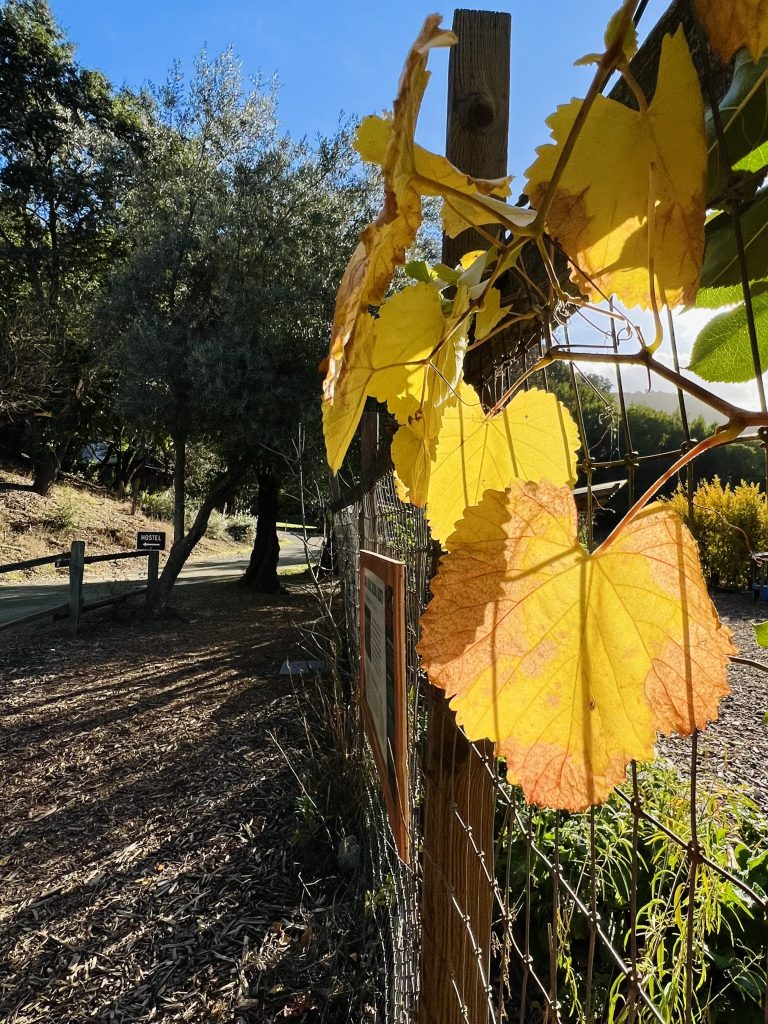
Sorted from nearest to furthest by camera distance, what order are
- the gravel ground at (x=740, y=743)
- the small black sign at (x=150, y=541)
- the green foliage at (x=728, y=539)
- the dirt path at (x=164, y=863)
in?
A: 1. the dirt path at (x=164, y=863)
2. the gravel ground at (x=740, y=743)
3. the small black sign at (x=150, y=541)
4. the green foliage at (x=728, y=539)

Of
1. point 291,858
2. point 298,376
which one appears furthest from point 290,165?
point 291,858

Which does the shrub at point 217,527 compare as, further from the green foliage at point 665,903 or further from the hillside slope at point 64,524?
the green foliage at point 665,903

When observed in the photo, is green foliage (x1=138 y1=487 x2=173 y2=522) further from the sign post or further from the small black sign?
the sign post

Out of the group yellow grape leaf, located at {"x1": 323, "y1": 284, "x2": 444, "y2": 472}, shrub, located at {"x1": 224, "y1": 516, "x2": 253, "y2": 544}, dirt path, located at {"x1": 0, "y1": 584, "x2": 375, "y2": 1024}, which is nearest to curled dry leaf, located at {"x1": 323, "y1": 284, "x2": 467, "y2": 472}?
yellow grape leaf, located at {"x1": 323, "y1": 284, "x2": 444, "y2": 472}

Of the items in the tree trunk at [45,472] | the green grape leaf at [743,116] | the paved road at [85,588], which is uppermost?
the tree trunk at [45,472]

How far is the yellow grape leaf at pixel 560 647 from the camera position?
263 millimetres

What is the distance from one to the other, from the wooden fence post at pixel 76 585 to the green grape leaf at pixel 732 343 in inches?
276

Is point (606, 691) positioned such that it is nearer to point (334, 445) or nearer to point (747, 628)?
point (334, 445)

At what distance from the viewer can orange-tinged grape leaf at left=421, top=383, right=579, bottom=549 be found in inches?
15.5

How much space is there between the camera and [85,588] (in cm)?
996

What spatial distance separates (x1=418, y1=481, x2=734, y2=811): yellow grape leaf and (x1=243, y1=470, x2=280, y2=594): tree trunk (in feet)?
33.1

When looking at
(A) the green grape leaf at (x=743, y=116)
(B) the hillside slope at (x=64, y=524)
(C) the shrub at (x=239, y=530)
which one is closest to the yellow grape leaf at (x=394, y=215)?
(A) the green grape leaf at (x=743, y=116)

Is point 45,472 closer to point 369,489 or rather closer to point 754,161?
point 369,489

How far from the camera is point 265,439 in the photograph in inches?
322
